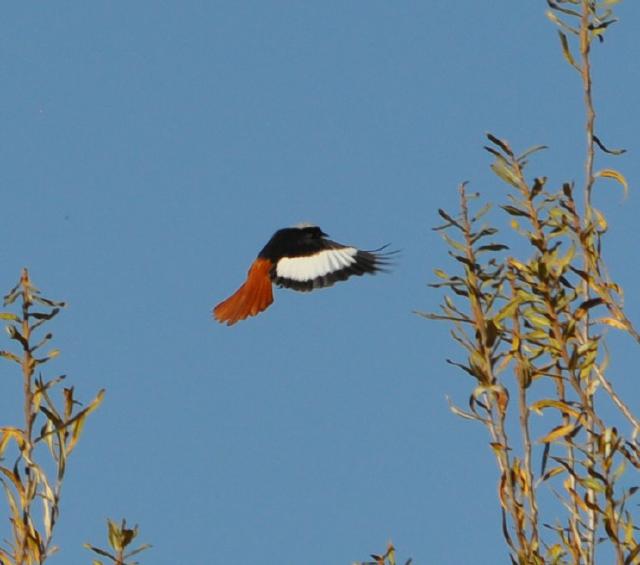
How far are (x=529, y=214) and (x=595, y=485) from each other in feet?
1.79

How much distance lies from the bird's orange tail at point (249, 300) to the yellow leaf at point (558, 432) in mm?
7556

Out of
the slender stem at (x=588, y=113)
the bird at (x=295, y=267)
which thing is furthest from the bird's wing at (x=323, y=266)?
the slender stem at (x=588, y=113)

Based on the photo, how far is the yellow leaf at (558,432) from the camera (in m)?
2.29

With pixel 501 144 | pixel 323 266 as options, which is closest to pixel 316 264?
pixel 323 266

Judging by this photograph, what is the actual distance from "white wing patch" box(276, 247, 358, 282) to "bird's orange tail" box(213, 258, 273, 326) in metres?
0.14

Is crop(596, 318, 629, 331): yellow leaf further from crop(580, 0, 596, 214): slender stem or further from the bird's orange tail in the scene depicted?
the bird's orange tail

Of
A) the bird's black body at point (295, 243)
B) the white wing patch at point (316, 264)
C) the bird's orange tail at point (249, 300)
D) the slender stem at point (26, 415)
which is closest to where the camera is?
Answer: the slender stem at point (26, 415)

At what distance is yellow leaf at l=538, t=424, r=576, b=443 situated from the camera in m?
2.29

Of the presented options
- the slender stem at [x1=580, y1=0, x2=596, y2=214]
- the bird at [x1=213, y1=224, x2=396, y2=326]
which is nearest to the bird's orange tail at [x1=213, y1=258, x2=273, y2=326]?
the bird at [x1=213, y1=224, x2=396, y2=326]

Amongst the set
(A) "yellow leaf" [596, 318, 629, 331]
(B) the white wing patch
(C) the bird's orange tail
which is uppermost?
(B) the white wing patch

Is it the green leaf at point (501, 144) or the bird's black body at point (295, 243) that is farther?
the bird's black body at point (295, 243)

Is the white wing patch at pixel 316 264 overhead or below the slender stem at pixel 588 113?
overhead

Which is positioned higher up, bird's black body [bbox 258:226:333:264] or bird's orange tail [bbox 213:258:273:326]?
bird's black body [bbox 258:226:333:264]

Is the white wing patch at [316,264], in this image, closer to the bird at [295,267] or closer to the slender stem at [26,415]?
the bird at [295,267]
